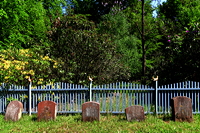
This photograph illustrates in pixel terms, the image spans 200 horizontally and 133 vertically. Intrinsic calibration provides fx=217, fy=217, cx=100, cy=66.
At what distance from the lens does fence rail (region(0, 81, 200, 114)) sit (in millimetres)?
7691

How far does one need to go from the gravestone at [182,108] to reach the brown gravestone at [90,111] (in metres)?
2.44

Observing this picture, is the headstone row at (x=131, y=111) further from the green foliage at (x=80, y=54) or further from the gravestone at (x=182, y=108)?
the green foliage at (x=80, y=54)

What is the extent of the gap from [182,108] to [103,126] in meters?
2.55

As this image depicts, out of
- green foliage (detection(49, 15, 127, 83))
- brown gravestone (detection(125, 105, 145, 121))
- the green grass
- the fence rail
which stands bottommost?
the green grass

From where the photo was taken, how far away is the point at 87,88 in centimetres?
793

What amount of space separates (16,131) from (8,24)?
8.37 meters

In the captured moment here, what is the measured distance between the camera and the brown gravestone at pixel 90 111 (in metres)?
6.92

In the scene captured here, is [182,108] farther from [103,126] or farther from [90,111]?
[90,111]

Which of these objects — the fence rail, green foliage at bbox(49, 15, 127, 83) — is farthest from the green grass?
green foliage at bbox(49, 15, 127, 83)

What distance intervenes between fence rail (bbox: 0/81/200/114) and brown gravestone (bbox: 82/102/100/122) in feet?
3.19

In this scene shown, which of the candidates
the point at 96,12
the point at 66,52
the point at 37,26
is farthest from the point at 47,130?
the point at 96,12

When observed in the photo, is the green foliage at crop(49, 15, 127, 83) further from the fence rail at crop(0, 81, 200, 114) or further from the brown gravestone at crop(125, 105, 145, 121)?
the brown gravestone at crop(125, 105, 145, 121)

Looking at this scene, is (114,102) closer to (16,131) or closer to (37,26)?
(16,131)

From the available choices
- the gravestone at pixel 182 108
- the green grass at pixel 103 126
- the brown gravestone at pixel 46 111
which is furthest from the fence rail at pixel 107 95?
the brown gravestone at pixel 46 111
